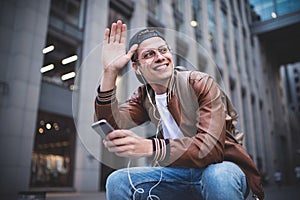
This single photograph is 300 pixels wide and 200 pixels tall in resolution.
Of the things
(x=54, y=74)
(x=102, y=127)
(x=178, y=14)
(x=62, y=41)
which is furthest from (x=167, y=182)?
(x=178, y=14)

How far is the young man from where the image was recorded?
1307 millimetres

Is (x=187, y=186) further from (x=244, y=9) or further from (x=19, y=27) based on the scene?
(x=244, y=9)

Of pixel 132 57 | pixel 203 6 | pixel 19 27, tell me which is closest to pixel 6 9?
pixel 19 27

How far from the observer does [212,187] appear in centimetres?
139

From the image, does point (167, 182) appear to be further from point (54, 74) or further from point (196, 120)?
point (54, 74)

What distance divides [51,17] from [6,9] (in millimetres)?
1933

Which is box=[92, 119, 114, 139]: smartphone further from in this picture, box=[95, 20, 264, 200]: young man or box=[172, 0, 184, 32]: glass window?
box=[172, 0, 184, 32]: glass window

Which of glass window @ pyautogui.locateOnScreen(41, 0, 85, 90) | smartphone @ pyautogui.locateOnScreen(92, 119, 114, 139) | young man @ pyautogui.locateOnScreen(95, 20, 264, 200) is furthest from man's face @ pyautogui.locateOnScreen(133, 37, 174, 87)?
glass window @ pyautogui.locateOnScreen(41, 0, 85, 90)

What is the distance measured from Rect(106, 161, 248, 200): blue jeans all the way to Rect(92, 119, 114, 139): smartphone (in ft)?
1.93

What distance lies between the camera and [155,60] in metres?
1.56

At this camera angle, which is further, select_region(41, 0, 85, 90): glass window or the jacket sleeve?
select_region(41, 0, 85, 90): glass window

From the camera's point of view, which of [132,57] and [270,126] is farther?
[270,126]

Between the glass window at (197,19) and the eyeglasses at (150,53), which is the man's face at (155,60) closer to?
the eyeglasses at (150,53)

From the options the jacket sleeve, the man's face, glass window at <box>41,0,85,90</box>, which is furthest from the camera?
glass window at <box>41,0,85,90</box>
